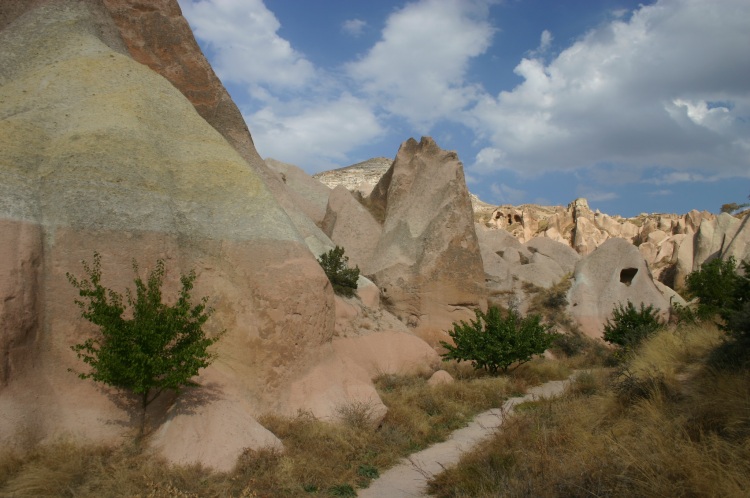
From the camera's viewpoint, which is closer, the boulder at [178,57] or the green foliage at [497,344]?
the boulder at [178,57]

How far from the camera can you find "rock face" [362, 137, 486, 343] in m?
18.5

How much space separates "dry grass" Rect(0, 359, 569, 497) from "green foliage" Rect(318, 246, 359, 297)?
17.3ft

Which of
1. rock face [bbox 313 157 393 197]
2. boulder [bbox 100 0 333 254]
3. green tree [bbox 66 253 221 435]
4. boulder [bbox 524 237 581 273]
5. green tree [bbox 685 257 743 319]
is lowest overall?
green tree [bbox 66 253 221 435]

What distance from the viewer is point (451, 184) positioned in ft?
65.1

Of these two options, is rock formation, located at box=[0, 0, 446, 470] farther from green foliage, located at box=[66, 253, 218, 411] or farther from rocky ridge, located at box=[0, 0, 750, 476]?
green foliage, located at box=[66, 253, 218, 411]

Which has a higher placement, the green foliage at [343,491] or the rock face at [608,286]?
the rock face at [608,286]

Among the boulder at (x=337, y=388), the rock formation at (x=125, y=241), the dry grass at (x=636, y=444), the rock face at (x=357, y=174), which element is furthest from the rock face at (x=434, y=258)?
the rock face at (x=357, y=174)

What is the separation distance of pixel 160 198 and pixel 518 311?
682 inches

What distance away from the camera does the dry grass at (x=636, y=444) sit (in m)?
4.45

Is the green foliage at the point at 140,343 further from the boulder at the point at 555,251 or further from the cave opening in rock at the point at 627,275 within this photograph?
the boulder at the point at 555,251

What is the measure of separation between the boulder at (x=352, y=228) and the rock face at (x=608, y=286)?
9135 mm

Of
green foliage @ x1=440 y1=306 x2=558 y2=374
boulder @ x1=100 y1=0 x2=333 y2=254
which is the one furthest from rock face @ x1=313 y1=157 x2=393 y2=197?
green foliage @ x1=440 y1=306 x2=558 y2=374

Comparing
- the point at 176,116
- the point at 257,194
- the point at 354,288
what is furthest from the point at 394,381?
the point at 176,116

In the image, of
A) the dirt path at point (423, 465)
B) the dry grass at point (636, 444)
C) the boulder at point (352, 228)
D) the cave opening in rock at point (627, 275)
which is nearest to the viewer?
the dry grass at point (636, 444)
